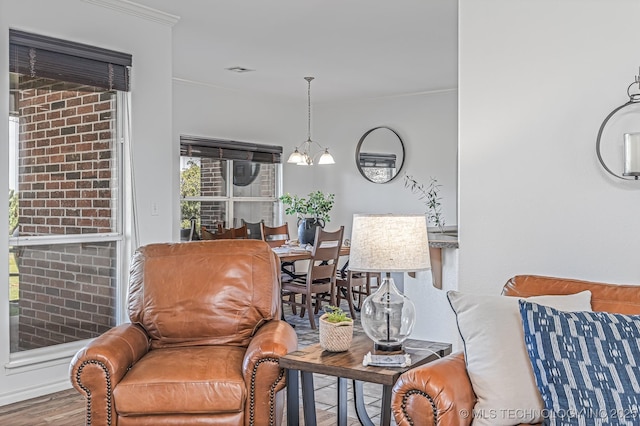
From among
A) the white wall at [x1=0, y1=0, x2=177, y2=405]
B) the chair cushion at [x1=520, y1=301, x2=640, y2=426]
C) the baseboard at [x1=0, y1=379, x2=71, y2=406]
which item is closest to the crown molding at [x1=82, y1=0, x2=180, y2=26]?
the white wall at [x1=0, y1=0, x2=177, y2=405]

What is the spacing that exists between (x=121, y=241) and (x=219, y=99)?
11.0 ft

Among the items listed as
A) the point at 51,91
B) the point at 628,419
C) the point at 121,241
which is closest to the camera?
the point at 628,419

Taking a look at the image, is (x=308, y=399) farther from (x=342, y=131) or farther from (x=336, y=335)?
(x=342, y=131)

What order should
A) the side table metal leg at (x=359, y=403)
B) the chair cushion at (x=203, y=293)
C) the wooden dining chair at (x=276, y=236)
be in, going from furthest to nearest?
the wooden dining chair at (x=276, y=236)
the chair cushion at (x=203, y=293)
the side table metal leg at (x=359, y=403)

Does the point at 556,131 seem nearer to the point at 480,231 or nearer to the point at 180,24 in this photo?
the point at 480,231

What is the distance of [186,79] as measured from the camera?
6.80m

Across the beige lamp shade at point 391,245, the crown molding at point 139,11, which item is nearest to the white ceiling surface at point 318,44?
the crown molding at point 139,11

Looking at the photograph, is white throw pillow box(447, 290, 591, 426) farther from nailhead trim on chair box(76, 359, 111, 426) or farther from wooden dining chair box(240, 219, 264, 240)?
wooden dining chair box(240, 219, 264, 240)

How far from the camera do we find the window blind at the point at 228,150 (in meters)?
6.89

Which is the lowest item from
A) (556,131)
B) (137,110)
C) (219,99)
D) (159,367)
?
(159,367)

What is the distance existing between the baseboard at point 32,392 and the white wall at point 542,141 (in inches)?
98.2

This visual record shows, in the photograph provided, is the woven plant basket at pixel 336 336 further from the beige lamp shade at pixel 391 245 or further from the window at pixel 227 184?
the window at pixel 227 184

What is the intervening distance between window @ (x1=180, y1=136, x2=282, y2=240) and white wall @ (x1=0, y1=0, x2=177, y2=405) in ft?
7.92

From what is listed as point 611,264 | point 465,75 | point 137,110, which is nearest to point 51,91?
point 137,110
